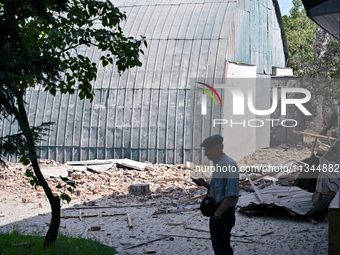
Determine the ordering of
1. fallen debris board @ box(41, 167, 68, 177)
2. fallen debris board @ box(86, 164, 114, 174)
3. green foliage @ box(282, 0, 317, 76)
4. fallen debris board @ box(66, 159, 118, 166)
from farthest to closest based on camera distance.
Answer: green foliage @ box(282, 0, 317, 76) < fallen debris board @ box(66, 159, 118, 166) < fallen debris board @ box(86, 164, 114, 174) < fallen debris board @ box(41, 167, 68, 177)

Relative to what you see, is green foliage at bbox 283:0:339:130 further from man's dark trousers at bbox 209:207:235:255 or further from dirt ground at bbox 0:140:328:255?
man's dark trousers at bbox 209:207:235:255

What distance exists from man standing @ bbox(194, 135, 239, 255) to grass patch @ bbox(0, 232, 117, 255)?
225cm

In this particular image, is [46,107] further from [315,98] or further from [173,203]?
[315,98]

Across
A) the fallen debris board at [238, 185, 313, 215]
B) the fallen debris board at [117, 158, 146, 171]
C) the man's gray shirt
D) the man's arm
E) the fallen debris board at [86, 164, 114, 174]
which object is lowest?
the fallen debris board at [238, 185, 313, 215]

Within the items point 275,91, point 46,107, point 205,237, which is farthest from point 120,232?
point 275,91

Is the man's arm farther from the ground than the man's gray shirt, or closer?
closer

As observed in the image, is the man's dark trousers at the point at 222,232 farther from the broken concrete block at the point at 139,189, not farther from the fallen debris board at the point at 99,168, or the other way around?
the fallen debris board at the point at 99,168

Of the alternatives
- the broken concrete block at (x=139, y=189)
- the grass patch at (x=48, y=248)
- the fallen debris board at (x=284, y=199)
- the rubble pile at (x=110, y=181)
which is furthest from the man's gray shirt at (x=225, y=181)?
the broken concrete block at (x=139, y=189)

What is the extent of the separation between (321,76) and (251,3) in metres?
6.96

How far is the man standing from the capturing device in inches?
207

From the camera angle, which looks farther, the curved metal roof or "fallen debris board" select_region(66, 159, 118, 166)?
the curved metal roof

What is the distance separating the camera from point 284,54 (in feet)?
85.0

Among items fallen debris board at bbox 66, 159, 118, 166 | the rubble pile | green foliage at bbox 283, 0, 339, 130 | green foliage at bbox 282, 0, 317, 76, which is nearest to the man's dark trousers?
the rubble pile

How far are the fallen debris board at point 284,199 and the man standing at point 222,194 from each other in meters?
4.88
